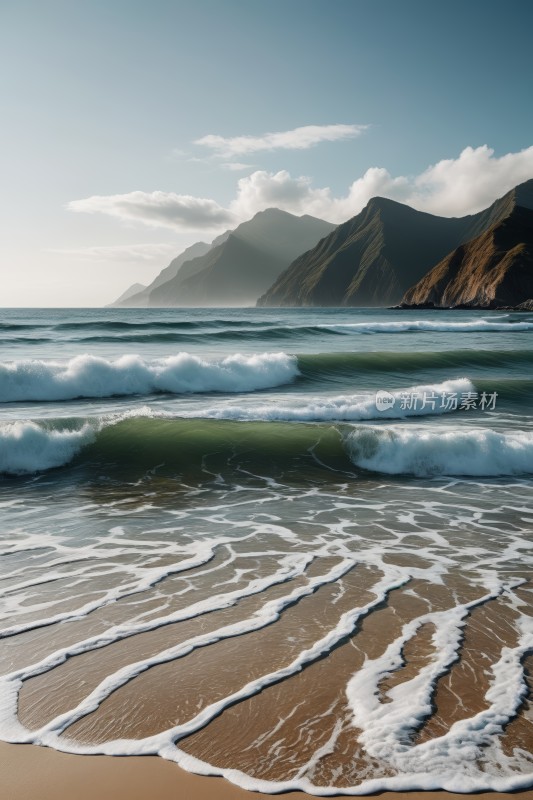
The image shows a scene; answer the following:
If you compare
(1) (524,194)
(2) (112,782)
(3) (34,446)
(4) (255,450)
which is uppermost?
(1) (524,194)

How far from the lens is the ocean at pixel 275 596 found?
296 centimetres

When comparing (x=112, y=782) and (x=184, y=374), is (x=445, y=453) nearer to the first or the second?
(x=112, y=782)

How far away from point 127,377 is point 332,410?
7599 mm

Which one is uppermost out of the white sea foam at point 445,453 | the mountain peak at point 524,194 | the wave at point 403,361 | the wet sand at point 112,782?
the mountain peak at point 524,194

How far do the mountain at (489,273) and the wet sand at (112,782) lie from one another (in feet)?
379

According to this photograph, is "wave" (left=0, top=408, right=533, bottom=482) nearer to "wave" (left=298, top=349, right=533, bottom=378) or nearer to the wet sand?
the wet sand

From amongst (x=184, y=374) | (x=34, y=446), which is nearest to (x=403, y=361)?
(x=184, y=374)

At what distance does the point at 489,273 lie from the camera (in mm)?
116188

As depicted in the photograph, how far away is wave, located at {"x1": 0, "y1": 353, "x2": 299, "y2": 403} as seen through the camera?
17375 millimetres

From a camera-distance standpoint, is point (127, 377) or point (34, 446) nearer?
point (34, 446)

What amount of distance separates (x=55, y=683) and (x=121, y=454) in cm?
759

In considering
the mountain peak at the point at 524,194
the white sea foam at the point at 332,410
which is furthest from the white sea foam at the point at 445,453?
the mountain peak at the point at 524,194

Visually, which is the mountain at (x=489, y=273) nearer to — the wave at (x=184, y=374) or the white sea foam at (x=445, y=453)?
the wave at (x=184, y=374)

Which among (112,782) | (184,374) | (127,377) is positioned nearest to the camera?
(112,782)
